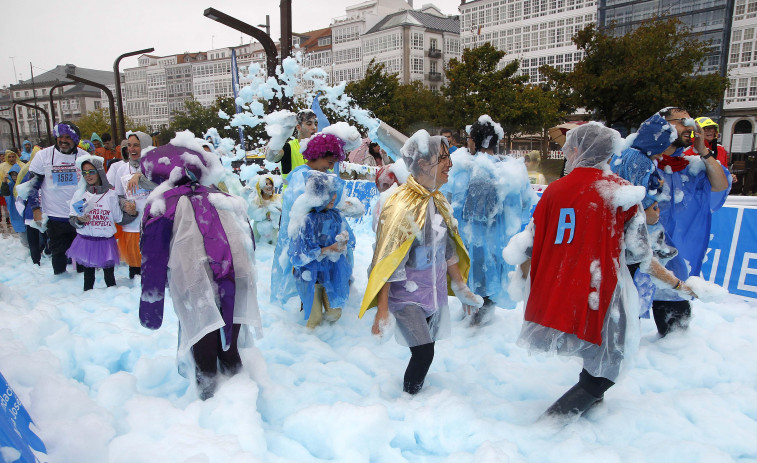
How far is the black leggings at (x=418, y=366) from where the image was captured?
10.0ft

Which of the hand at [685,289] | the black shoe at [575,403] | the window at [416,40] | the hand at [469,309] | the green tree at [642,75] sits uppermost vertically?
the window at [416,40]

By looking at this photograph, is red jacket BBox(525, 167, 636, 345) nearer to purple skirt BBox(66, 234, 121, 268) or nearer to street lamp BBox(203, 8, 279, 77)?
street lamp BBox(203, 8, 279, 77)

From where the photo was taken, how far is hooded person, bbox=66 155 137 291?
5.72 m

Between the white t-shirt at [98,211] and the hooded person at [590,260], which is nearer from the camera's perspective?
the hooded person at [590,260]

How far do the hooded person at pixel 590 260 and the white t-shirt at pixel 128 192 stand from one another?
517 cm

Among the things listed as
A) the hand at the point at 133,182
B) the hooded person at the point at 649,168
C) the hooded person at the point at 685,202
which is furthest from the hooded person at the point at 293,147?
the hooded person at the point at 685,202

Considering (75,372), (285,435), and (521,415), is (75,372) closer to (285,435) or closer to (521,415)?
(285,435)

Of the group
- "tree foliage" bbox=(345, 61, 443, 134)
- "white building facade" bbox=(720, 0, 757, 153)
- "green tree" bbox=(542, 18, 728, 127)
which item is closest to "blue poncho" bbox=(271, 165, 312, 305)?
"green tree" bbox=(542, 18, 728, 127)

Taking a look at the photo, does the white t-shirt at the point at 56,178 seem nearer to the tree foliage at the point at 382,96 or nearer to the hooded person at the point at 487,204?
the hooded person at the point at 487,204

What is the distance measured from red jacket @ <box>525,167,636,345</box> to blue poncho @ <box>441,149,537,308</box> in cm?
185

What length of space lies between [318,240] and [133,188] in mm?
3183

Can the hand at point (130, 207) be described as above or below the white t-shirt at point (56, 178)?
below

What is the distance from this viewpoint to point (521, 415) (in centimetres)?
302

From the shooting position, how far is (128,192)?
20.1 feet
